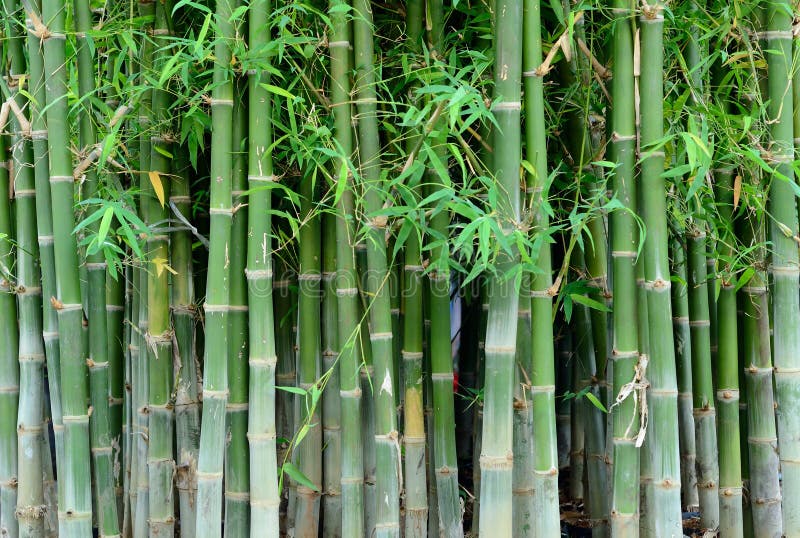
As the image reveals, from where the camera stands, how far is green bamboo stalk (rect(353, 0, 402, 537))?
2104 mm

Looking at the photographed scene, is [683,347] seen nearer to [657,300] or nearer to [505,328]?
[657,300]

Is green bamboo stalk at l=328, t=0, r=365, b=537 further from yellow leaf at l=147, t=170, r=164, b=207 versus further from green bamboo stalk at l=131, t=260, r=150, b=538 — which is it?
green bamboo stalk at l=131, t=260, r=150, b=538

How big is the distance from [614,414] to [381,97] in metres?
1.09

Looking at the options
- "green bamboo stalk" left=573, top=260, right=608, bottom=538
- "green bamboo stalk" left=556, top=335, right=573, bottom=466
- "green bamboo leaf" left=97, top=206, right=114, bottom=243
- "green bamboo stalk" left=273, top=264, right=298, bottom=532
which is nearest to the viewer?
"green bamboo leaf" left=97, top=206, right=114, bottom=243

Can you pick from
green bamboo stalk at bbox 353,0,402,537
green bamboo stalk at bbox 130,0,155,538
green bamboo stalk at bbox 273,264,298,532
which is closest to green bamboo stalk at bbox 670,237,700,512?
green bamboo stalk at bbox 353,0,402,537

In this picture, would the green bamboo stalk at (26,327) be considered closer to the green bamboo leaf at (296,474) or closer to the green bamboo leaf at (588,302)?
the green bamboo leaf at (296,474)

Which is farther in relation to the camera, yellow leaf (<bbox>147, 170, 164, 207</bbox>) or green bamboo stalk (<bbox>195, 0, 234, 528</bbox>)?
yellow leaf (<bbox>147, 170, 164, 207</bbox>)

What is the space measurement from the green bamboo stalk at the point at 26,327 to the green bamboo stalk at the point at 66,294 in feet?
0.79

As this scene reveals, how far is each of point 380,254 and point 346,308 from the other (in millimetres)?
178

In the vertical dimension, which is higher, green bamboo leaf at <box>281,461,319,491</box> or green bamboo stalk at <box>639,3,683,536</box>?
green bamboo stalk at <box>639,3,683,536</box>

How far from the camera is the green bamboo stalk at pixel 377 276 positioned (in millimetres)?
2104

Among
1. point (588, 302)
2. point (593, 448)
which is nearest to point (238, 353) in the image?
point (588, 302)

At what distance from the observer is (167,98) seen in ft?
7.42

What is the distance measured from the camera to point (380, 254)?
2.11m
